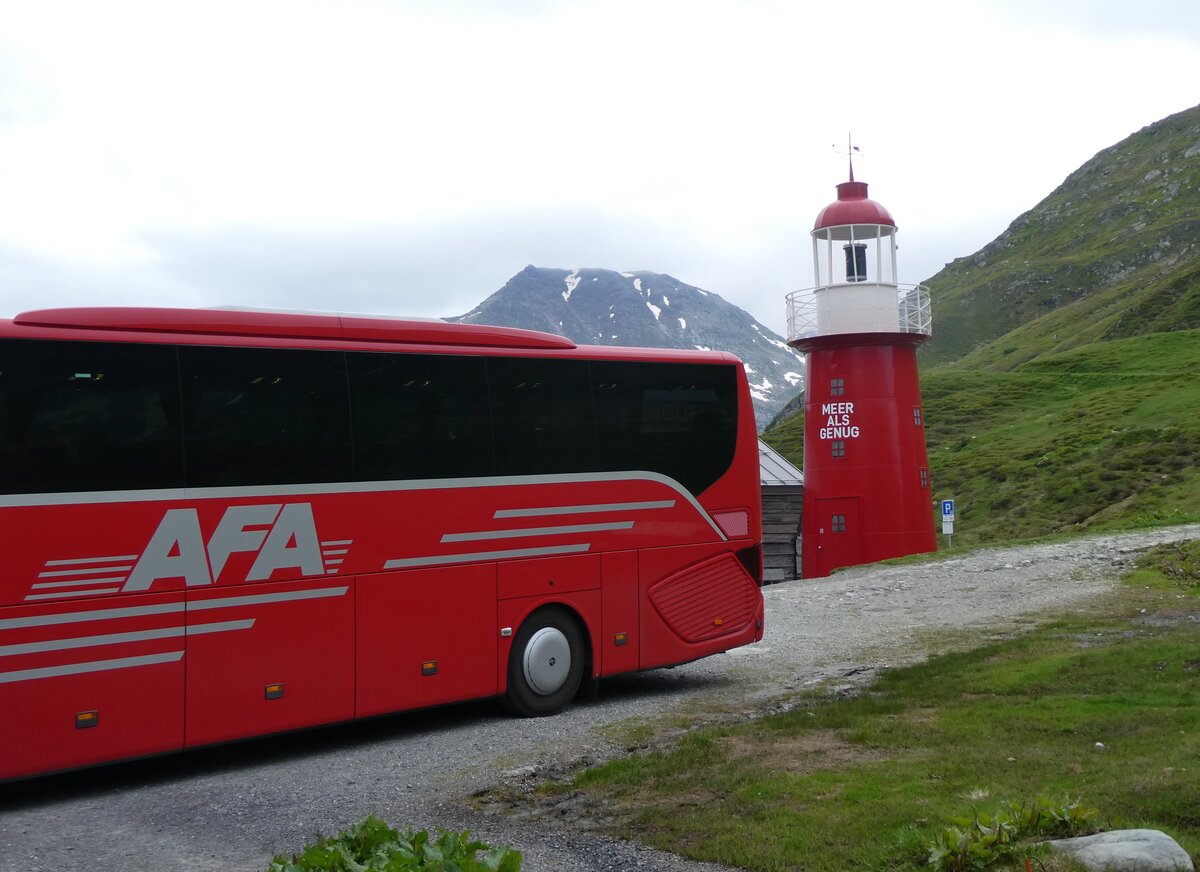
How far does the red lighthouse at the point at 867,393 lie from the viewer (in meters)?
30.5

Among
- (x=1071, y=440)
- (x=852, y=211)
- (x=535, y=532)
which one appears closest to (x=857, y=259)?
(x=852, y=211)

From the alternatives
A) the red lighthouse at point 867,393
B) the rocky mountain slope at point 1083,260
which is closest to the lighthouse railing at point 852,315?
the red lighthouse at point 867,393

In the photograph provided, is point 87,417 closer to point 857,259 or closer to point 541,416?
point 541,416

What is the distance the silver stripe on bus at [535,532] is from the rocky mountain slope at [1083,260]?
8733cm

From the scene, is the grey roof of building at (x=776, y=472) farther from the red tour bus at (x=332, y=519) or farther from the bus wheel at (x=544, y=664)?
the bus wheel at (x=544, y=664)

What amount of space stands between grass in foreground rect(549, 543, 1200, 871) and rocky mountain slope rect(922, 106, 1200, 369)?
87024mm

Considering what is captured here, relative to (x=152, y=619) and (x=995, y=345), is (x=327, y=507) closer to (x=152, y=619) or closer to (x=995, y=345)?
(x=152, y=619)

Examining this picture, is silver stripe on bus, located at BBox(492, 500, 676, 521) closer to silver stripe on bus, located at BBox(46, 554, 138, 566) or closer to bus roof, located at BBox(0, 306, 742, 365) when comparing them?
bus roof, located at BBox(0, 306, 742, 365)

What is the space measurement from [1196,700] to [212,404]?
886 centimetres

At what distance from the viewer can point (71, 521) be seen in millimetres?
9164

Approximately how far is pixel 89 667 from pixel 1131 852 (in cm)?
760

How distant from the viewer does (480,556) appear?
1191 centimetres

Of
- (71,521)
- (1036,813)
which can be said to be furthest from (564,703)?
(1036,813)

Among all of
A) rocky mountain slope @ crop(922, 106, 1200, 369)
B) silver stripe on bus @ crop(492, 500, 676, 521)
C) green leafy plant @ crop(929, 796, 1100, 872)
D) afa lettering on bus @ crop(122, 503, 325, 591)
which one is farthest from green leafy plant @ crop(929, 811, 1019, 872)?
rocky mountain slope @ crop(922, 106, 1200, 369)
